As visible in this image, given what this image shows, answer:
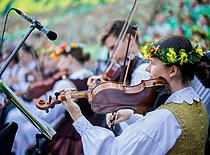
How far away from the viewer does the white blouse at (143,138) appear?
4.49ft

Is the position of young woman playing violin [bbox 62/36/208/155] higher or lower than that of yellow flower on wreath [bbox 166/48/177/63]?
lower

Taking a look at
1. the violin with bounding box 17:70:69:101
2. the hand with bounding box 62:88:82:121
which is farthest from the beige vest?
the violin with bounding box 17:70:69:101

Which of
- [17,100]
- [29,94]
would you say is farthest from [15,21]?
[17,100]

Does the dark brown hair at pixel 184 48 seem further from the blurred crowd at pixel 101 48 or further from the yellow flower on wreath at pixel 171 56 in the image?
the blurred crowd at pixel 101 48

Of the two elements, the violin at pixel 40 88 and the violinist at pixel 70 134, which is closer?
the violinist at pixel 70 134

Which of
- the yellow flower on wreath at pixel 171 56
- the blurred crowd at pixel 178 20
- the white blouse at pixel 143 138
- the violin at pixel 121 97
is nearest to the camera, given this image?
the white blouse at pixel 143 138

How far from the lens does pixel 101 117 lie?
97.7 inches

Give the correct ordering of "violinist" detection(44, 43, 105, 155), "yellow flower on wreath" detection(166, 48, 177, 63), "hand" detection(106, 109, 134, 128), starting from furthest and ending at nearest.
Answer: "violinist" detection(44, 43, 105, 155) → "hand" detection(106, 109, 134, 128) → "yellow flower on wreath" detection(166, 48, 177, 63)

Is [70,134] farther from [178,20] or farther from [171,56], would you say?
[178,20]

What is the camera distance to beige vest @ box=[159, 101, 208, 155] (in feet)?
4.65

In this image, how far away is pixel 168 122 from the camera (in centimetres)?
139

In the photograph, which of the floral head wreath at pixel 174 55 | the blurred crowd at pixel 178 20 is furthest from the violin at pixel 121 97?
the blurred crowd at pixel 178 20

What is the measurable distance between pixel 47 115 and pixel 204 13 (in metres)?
3.29

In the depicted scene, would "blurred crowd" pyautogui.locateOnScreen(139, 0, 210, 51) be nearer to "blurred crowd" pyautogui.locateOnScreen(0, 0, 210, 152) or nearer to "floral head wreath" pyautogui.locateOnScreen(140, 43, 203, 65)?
"blurred crowd" pyautogui.locateOnScreen(0, 0, 210, 152)
